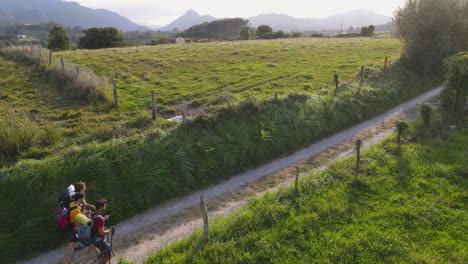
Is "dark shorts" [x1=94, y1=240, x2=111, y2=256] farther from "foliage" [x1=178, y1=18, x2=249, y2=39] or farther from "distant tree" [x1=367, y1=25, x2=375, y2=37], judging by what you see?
"foliage" [x1=178, y1=18, x2=249, y2=39]

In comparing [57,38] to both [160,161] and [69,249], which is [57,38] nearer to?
[160,161]

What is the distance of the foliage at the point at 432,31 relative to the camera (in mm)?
28094

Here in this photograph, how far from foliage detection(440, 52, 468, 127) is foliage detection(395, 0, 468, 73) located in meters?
14.4

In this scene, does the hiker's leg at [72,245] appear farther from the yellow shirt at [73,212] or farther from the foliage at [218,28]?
the foliage at [218,28]

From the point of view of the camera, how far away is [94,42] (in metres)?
59.2

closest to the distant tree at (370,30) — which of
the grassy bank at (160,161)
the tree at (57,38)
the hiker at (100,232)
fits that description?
the grassy bank at (160,161)

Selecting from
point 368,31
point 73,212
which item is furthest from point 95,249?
point 368,31

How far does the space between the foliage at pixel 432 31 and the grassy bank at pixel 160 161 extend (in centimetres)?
1665

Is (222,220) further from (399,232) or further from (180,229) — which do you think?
(399,232)

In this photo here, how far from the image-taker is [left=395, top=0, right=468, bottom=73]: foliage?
2809 centimetres

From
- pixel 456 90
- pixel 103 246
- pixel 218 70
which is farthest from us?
pixel 218 70

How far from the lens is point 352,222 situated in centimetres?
849

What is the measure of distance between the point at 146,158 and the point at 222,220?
13.9ft

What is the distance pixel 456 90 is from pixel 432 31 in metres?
16.6
